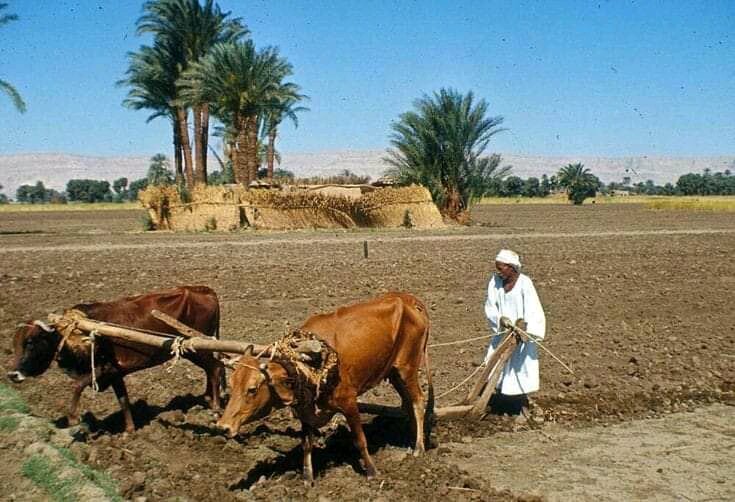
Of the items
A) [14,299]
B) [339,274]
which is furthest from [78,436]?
[339,274]

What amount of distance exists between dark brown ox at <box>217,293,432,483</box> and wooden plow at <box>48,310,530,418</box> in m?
0.47

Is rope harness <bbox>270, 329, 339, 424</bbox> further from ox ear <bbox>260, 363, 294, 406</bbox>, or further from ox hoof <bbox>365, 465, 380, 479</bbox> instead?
ox hoof <bbox>365, 465, 380, 479</bbox>

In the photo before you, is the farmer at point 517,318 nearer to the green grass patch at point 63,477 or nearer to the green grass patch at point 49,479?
the green grass patch at point 63,477

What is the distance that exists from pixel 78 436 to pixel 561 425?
14.8 feet

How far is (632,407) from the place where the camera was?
320 inches

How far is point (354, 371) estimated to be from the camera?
612 centimetres

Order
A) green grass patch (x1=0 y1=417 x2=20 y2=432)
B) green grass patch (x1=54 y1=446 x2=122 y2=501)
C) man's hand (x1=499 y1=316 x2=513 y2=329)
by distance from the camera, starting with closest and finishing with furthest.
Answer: green grass patch (x1=54 y1=446 x2=122 y2=501) → green grass patch (x1=0 y1=417 x2=20 y2=432) → man's hand (x1=499 y1=316 x2=513 y2=329)

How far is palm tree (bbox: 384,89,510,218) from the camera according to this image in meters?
43.4

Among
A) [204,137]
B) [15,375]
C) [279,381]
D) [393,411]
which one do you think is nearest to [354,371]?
[279,381]

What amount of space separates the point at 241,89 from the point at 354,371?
1453 inches

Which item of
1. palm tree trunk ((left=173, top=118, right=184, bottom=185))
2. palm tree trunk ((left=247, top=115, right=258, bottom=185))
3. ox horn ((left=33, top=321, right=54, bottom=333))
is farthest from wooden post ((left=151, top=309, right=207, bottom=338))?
palm tree trunk ((left=173, top=118, right=184, bottom=185))

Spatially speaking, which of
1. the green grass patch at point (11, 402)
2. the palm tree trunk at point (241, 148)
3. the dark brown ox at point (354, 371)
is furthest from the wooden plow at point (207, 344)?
the palm tree trunk at point (241, 148)

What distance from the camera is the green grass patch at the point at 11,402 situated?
305 inches

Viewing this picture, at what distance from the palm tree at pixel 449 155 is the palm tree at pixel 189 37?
11.9m
